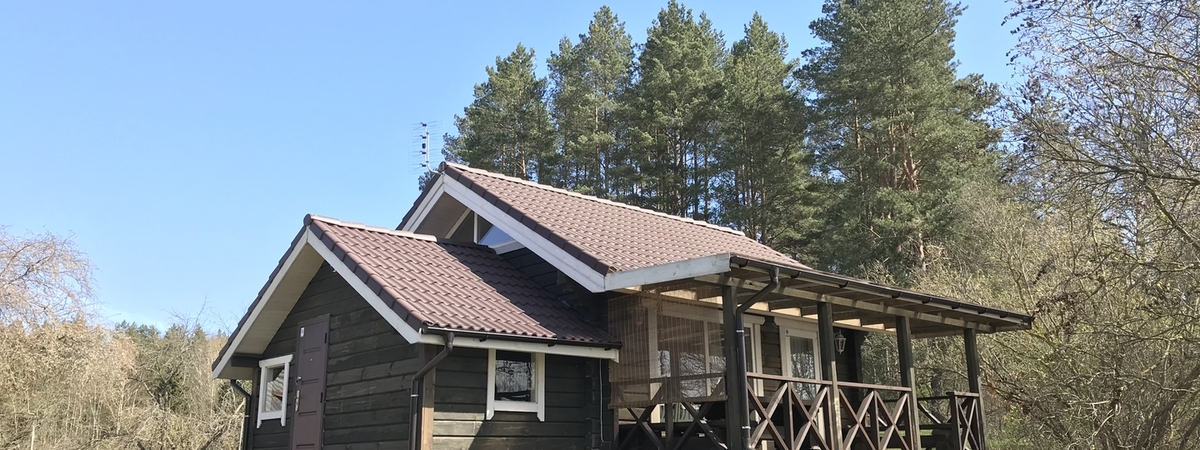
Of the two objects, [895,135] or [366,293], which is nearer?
[366,293]

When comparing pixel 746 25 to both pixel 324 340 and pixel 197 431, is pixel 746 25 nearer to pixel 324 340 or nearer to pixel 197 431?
pixel 197 431

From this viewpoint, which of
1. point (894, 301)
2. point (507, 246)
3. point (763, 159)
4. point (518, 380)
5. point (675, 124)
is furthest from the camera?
point (675, 124)

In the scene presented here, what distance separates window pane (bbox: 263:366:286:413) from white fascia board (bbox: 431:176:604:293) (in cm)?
314

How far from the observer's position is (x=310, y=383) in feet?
34.0

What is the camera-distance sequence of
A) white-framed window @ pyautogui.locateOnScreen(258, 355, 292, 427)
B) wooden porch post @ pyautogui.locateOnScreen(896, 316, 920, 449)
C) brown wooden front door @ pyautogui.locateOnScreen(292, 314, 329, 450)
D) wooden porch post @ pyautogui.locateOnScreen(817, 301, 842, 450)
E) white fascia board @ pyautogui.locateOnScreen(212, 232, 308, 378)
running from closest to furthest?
1. wooden porch post @ pyautogui.locateOnScreen(817, 301, 842, 450)
2. brown wooden front door @ pyautogui.locateOnScreen(292, 314, 329, 450)
3. wooden porch post @ pyautogui.locateOnScreen(896, 316, 920, 449)
4. white fascia board @ pyautogui.locateOnScreen(212, 232, 308, 378)
5. white-framed window @ pyautogui.locateOnScreen(258, 355, 292, 427)

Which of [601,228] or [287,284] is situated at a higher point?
[601,228]

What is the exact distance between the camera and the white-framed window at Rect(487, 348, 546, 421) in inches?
356

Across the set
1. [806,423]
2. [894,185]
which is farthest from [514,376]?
[894,185]

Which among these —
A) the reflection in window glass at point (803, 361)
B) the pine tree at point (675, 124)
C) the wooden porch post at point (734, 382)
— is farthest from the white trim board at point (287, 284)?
the pine tree at point (675, 124)

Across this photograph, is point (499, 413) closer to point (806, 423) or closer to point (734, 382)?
point (734, 382)

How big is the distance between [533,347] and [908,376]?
14.6 feet

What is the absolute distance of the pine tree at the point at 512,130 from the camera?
94.9 feet

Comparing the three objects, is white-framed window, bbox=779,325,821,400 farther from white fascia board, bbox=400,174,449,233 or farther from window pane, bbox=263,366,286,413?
window pane, bbox=263,366,286,413

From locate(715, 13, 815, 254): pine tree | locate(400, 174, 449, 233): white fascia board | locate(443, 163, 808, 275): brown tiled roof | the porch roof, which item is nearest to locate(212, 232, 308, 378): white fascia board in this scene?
locate(400, 174, 449, 233): white fascia board
